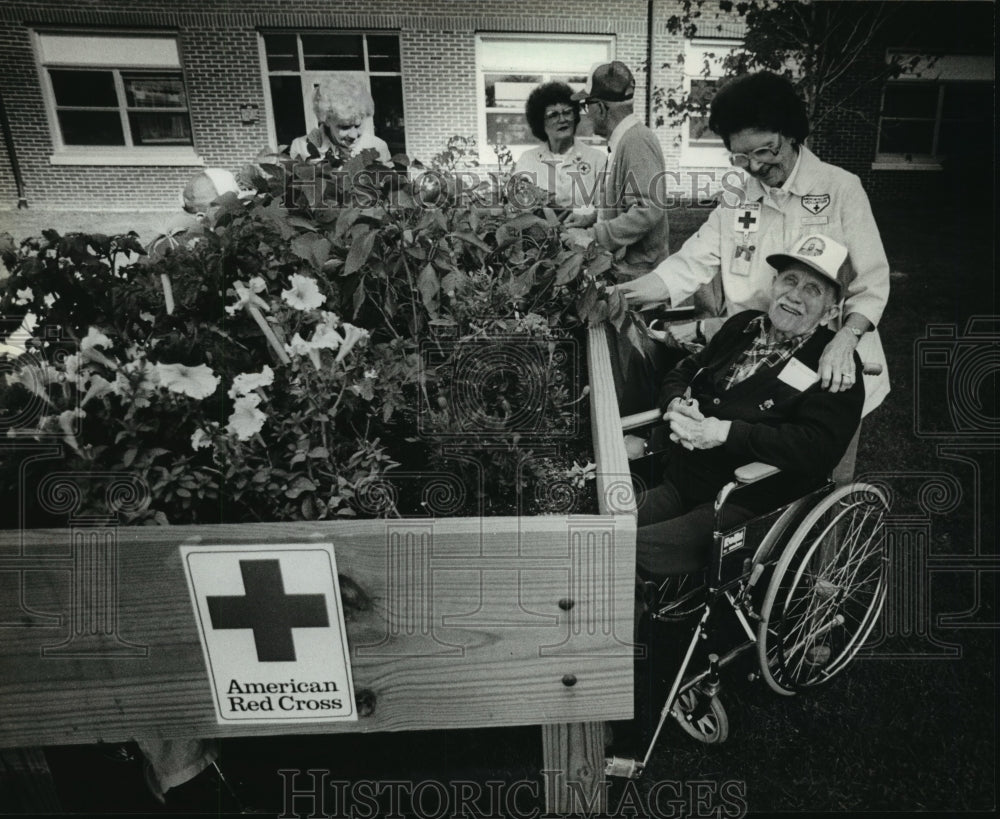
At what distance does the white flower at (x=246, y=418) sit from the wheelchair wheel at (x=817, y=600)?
127cm

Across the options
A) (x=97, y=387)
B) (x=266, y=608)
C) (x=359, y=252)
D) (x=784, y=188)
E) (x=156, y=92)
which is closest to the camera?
(x=266, y=608)

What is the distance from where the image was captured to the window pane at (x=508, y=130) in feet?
7.57

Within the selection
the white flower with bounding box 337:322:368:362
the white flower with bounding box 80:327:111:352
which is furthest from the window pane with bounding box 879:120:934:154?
the white flower with bounding box 80:327:111:352

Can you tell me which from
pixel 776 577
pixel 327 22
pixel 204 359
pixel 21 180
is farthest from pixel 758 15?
pixel 21 180

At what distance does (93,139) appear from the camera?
1.90 m

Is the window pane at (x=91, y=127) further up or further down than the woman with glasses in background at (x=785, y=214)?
further up

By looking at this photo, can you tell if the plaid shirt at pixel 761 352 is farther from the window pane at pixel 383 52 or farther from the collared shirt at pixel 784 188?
the window pane at pixel 383 52

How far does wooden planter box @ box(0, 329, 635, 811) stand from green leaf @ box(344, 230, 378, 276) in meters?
0.67

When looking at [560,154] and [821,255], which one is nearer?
[821,255]

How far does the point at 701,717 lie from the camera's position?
1.84 m

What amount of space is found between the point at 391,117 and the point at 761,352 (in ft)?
4.57

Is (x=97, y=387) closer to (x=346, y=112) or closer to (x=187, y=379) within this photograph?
(x=187, y=379)

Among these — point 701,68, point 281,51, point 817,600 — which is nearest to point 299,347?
point 281,51

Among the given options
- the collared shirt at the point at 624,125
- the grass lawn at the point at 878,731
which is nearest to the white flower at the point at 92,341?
the grass lawn at the point at 878,731
